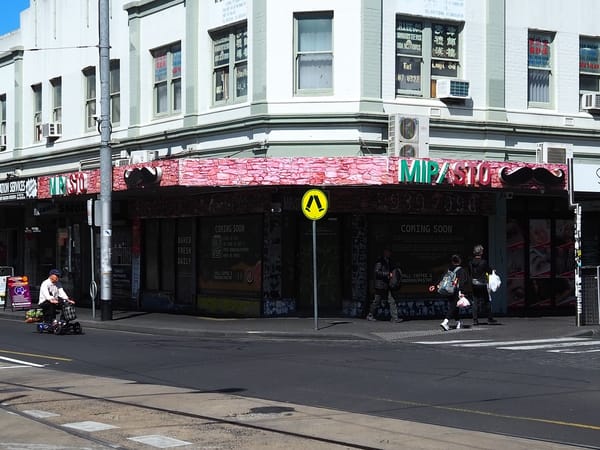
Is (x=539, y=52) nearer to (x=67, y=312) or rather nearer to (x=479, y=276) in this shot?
(x=479, y=276)

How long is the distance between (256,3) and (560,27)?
27.8 ft

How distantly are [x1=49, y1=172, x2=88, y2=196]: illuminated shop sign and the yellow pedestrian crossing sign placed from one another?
8.33m

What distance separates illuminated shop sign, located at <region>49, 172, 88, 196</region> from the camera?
26.8 meters

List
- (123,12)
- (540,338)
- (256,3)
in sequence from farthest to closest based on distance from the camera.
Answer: (123,12) < (256,3) < (540,338)

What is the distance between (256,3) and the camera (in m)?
24.0

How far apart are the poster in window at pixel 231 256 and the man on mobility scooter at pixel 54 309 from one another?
4831mm

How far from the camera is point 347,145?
23500mm

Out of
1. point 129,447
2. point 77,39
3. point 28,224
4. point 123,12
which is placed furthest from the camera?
point 28,224

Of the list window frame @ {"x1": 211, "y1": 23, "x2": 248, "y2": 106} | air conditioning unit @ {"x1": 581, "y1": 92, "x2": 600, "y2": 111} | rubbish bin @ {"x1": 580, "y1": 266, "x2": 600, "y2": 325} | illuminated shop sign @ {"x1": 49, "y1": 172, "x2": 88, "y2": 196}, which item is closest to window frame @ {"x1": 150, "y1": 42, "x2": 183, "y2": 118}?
window frame @ {"x1": 211, "y1": 23, "x2": 248, "y2": 106}

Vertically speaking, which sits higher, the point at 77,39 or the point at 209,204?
the point at 77,39

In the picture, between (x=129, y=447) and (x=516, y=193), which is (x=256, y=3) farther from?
(x=129, y=447)

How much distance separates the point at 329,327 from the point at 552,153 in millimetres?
8009

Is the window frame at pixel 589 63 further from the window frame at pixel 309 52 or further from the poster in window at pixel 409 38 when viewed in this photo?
the window frame at pixel 309 52

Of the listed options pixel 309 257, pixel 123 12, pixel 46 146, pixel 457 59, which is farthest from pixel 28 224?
pixel 457 59
